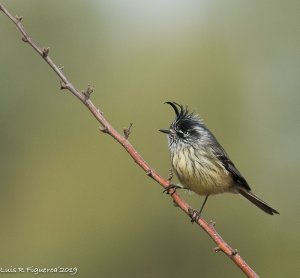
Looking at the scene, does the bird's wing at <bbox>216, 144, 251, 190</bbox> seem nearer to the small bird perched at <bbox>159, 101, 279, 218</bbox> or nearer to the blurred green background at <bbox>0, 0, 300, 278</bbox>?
the small bird perched at <bbox>159, 101, 279, 218</bbox>

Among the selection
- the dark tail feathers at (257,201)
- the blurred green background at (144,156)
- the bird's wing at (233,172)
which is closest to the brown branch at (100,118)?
the dark tail feathers at (257,201)

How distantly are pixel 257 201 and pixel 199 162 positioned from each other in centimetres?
80

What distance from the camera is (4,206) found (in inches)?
862

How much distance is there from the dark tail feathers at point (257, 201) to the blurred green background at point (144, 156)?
7631mm

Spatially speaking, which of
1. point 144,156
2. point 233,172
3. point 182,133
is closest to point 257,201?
point 233,172

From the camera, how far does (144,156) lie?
731 inches

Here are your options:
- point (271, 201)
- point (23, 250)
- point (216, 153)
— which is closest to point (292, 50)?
point (271, 201)

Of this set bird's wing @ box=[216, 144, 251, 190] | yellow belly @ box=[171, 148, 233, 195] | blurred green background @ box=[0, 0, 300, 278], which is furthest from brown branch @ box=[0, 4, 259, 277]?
blurred green background @ box=[0, 0, 300, 278]

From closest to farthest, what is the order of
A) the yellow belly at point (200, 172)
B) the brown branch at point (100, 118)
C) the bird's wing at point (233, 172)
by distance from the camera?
the brown branch at point (100, 118) < the yellow belly at point (200, 172) < the bird's wing at point (233, 172)

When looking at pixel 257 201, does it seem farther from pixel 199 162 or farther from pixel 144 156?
pixel 144 156

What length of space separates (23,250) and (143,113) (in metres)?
4.95

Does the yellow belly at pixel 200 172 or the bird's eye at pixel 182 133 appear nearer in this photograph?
the yellow belly at pixel 200 172

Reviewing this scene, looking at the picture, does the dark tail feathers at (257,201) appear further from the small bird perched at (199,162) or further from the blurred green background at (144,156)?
the blurred green background at (144,156)

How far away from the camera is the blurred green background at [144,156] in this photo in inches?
720
